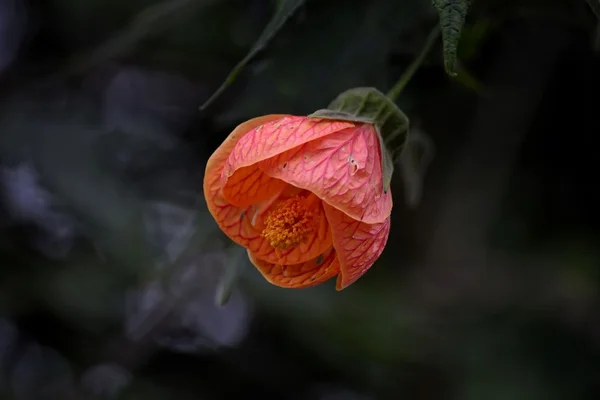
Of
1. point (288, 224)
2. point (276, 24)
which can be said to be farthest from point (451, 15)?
point (288, 224)

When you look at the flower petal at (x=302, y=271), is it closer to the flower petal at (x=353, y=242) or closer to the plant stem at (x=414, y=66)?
the flower petal at (x=353, y=242)

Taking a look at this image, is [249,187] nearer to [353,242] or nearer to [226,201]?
[226,201]

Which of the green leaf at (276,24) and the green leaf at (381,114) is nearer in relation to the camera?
the green leaf at (276,24)

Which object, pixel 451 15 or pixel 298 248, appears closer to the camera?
pixel 451 15

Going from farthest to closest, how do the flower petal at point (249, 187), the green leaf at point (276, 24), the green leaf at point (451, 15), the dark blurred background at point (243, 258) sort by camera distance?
the dark blurred background at point (243, 258)
the flower petal at point (249, 187)
the green leaf at point (276, 24)
the green leaf at point (451, 15)

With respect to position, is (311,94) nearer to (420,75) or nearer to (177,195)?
(420,75)

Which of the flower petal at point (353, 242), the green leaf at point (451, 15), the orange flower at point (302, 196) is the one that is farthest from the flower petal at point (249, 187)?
the green leaf at point (451, 15)
